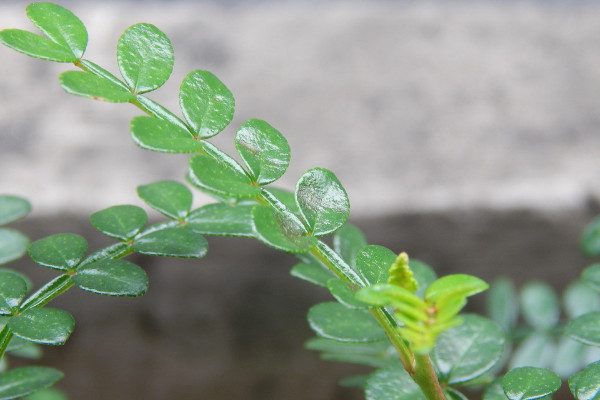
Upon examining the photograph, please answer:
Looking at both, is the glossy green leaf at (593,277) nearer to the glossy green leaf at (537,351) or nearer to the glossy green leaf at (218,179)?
the glossy green leaf at (218,179)

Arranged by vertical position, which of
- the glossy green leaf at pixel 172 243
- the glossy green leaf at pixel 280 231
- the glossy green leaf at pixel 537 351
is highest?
the glossy green leaf at pixel 280 231

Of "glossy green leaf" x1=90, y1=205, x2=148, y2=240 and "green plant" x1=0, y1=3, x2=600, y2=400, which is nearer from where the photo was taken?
"green plant" x1=0, y1=3, x2=600, y2=400

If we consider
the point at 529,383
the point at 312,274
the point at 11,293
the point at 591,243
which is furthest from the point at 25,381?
the point at 591,243

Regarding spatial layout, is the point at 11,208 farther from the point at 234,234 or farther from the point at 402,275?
the point at 402,275

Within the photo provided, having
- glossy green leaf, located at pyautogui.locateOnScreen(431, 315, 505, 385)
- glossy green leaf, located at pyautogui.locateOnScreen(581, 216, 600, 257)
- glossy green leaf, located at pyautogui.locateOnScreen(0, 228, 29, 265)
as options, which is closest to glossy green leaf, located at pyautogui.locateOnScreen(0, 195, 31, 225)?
glossy green leaf, located at pyautogui.locateOnScreen(0, 228, 29, 265)

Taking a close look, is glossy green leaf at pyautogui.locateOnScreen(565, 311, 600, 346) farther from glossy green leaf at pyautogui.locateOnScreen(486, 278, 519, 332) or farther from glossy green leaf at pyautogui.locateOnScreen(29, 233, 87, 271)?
glossy green leaf at pyautogui.locateOnScreen(486, 278, 519, 332)

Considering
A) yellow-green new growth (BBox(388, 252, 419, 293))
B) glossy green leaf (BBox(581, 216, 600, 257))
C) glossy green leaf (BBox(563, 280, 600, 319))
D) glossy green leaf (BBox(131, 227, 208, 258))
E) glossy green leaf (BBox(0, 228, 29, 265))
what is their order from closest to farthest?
yellow-green new growth (BBox(388, 252, 419, 293)) < glossy green leaf (BBox(131, 227, 208, 258)) < glossy green leaf (BBox(0, 228, 29, 265)) < glossy green leaf (BBox(581, 216, 600, 257)) < glossy green leaf (BBox(563, 280, 600, 319))

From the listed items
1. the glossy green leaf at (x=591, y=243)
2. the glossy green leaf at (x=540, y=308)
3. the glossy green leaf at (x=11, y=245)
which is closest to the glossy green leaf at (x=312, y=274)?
the glossy green leaf at (x=11, y=245)
